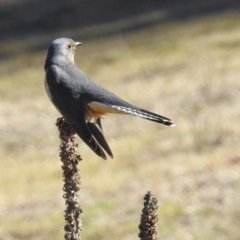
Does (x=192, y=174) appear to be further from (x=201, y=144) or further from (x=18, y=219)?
(x=18, y=219)

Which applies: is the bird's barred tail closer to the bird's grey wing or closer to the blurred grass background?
the bird's grey wing

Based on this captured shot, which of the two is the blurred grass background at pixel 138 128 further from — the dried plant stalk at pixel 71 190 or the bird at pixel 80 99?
the dried plant stalk at pixel 71 190

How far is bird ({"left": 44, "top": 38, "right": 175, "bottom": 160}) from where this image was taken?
685 cm

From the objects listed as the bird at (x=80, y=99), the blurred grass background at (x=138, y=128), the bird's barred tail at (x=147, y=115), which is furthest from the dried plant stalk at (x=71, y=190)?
the blurred grass background at (x=138, y=128)

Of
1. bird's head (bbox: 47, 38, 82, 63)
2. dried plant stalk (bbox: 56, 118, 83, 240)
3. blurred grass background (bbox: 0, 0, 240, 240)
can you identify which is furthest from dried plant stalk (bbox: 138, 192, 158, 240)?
blurred grass background (bbox: 0, 0, 240, 240)

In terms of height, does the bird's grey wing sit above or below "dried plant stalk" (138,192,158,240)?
above

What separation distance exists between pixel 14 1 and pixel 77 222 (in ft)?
144

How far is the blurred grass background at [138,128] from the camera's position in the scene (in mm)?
17844

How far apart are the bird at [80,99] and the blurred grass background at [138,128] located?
8.54 m

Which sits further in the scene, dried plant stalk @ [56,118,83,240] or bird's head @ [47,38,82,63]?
bird's head @ [47,38,82,63]

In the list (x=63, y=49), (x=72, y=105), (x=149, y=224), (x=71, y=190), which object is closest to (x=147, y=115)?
(x=72, y=105)

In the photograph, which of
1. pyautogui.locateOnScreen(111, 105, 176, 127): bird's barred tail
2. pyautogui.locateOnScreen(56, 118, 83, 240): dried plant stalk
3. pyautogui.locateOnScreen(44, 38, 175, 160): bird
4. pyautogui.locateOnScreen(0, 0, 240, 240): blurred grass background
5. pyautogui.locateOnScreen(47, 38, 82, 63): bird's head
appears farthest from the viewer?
pyautogui.locateOnScreen(0, 0, 240, 240): blurred grass background

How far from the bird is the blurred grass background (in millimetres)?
8537

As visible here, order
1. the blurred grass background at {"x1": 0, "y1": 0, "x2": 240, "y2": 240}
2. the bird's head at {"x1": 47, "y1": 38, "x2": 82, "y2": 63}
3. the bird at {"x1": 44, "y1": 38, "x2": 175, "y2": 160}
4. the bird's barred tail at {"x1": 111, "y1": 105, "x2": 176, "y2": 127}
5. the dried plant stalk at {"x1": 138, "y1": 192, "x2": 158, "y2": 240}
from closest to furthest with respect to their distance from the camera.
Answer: the dried plant stalk at {"x1": 138, "y1": 192, "x2": 158, "y2": 240}
the bird's barred tail at {"x1": 111, "y1": 105, "x2": 176, "y2": 127}
the bird at {"x1": 44, "y1": 38, "x2": 175, "y2": 160}
the bird's head at {"x1": 47, "y1": 38, "x2": 82, "y2": 63}
the blurred grass background at {"x1": 0, "y1": 0, "x2": 240, "y2": 240}
